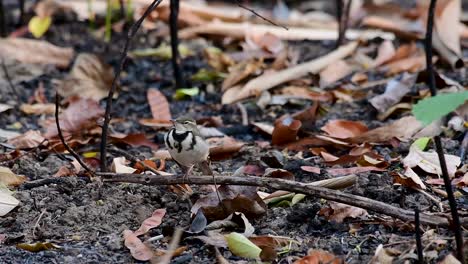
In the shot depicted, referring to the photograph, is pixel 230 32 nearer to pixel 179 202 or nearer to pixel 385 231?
pixel 179 202

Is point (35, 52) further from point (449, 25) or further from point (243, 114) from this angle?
point (449, 25)

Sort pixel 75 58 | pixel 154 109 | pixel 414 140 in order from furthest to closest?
pixel 75 58 → pixel 154 109 → pixel 414 140

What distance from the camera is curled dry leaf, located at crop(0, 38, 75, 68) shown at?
19.0ft

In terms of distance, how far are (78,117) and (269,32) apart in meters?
1.95

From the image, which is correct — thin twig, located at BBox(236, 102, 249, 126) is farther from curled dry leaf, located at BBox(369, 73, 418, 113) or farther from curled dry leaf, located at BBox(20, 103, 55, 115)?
curled dry leaf, located at BBox(20, 103, 55, 115)

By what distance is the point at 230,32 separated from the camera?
20.5ft

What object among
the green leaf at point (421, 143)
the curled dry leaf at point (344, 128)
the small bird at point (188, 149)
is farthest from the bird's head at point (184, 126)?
the green leaf at point (421, 143)

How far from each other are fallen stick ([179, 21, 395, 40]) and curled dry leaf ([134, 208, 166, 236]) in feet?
10.2

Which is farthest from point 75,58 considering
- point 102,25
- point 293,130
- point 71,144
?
point 293,130

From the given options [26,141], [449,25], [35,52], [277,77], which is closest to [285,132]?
[277,77]

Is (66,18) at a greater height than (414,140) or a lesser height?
lesser

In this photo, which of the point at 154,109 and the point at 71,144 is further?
the point at 154,109

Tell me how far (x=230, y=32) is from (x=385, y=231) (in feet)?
11.4

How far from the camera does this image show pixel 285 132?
422cm
